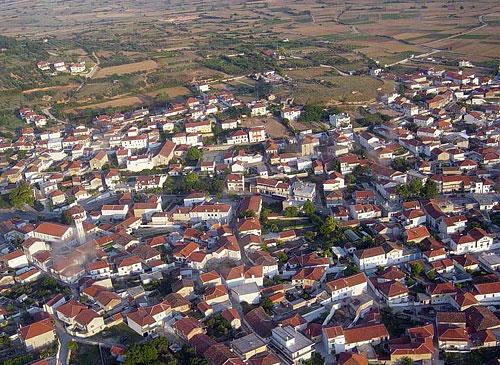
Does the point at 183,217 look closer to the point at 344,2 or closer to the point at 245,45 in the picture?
the point at 245,45

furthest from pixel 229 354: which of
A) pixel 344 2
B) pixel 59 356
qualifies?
pixel 344 2

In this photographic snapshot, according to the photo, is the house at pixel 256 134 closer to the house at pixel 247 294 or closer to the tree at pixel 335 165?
the tree at pixel 335 165

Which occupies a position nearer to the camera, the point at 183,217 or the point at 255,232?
the point at 255,232

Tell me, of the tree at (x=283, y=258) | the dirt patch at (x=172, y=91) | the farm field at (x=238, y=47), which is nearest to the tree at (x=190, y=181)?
the tree at (x=283, y=258)

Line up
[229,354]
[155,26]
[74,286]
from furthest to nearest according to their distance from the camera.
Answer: [155,26], [74,286], [229,354]

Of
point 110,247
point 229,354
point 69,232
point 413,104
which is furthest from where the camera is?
point 413,104

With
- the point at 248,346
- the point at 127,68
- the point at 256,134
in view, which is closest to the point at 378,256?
the point at 248,346

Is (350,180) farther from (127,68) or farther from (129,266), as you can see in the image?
(127,68)

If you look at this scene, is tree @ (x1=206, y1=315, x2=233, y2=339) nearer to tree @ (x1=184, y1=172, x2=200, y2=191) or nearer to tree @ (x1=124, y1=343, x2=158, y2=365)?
tree @ (x1=124, y1=343, x2=158, y2=365)
